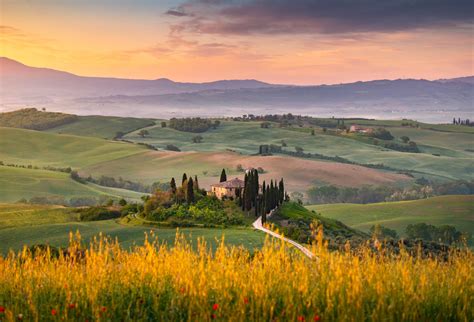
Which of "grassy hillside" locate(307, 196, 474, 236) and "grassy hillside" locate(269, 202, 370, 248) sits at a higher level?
"grassy hillside" locate(269, 202, 370, 248)

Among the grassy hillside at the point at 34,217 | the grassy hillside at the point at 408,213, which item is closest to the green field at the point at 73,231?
the grassy hillside at the point at 34,217

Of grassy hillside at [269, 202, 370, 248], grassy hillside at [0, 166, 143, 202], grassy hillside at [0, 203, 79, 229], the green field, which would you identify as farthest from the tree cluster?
grassy hillside at [0, 166, 143, 202]

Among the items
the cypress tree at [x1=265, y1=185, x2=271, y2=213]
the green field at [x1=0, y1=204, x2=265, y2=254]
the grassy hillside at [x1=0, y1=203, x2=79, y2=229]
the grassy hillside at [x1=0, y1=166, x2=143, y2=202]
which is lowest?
the grassy hillside at [x1=0, y1=166, x2=143, y2=202]

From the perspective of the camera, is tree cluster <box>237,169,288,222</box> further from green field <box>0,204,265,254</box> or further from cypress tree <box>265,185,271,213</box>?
green field <box>0,204,265,254</box>

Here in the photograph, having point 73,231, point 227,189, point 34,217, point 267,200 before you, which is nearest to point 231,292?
point 73,231

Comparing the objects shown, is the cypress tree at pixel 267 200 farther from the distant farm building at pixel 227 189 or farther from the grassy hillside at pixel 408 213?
the grassy hillside at pixel 408 213

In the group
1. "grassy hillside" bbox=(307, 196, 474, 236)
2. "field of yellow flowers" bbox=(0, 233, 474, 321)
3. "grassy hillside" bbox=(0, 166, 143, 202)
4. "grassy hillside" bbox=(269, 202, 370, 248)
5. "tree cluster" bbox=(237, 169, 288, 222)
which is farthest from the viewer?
"grassy hillside" bbox=(0, 166, 143, 202)

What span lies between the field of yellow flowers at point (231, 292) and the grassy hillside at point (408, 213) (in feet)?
383

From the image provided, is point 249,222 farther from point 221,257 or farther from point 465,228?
point 221,257

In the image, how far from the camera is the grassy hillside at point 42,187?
169 metres

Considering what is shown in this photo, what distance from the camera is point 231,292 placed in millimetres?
15828

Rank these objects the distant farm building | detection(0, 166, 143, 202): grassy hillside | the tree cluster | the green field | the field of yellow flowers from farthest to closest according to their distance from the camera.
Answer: detection(0, 166, 143, 202): grassy hillside, the distant farm building, the tree cluster, the green field, the field of yellow flowers

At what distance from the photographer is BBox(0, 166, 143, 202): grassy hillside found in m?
169

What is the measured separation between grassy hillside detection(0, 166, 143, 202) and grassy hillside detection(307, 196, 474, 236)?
55.8 metres
